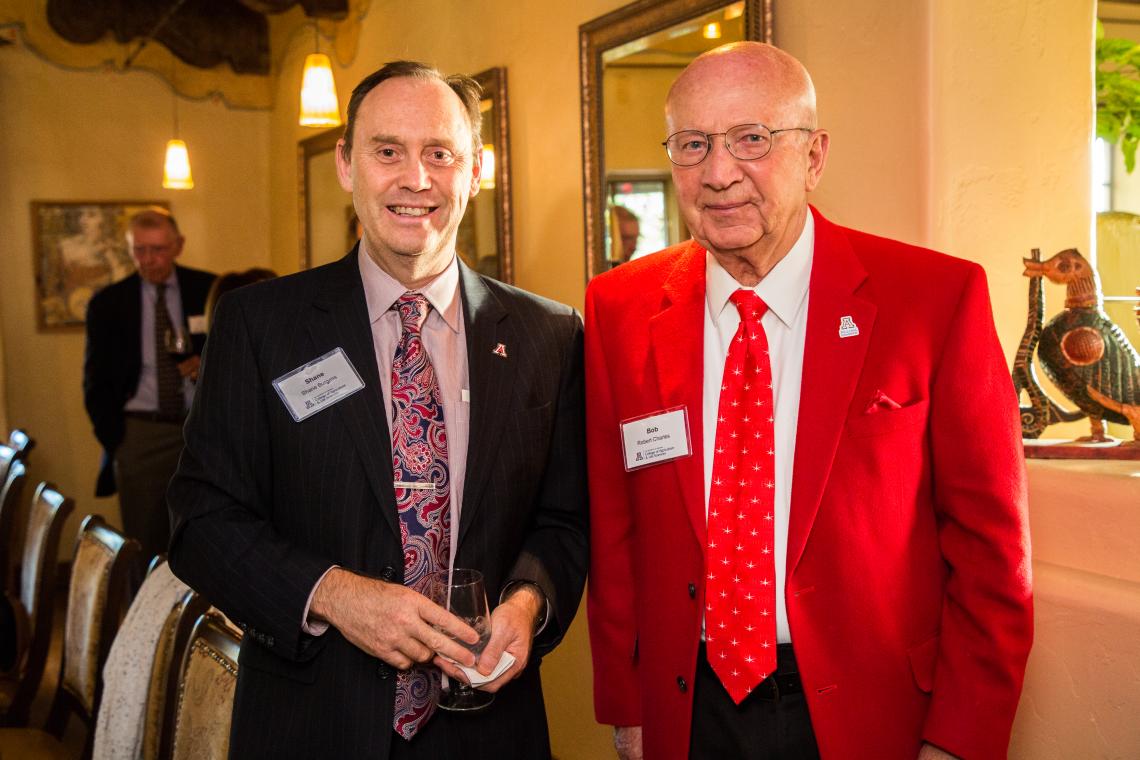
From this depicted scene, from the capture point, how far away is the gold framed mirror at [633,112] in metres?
3.02

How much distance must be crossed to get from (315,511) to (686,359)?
63cm

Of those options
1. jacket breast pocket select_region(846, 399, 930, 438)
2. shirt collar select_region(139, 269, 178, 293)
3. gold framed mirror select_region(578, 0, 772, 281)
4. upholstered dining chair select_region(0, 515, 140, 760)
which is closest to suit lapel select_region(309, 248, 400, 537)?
jacket breast pocket select_region(846, 399, 930, 438)

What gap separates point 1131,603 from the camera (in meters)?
1.69

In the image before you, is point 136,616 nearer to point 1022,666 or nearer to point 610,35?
point 1022,666

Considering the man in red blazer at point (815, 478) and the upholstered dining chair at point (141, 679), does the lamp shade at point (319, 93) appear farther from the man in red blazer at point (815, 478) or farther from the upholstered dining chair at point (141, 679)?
the man in red blazer at point (815, 478)

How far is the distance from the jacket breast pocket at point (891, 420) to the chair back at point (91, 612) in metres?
1.77

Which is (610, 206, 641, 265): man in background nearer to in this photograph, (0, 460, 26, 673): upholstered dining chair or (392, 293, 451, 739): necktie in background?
(392, 293, 451, 739): necktie in background

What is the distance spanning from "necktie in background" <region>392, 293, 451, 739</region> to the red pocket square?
67cm

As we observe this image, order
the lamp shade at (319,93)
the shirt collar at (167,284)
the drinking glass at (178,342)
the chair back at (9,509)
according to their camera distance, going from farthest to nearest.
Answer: the shirt collar at (167,284) → the drinking glass at (178,342) → the lamp shade at (319,93) → the chair back at (9,509)

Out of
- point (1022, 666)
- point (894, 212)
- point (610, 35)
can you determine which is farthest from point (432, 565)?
point (610, 35)

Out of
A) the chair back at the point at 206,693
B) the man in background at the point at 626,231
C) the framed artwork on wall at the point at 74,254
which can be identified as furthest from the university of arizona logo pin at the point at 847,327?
the framed artwork on wall at the point at 74,254

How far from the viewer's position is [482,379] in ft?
5.85

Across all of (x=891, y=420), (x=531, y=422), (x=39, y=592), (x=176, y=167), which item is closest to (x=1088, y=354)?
(x=891, y=420)

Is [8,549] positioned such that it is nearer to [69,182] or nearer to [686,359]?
[686,359]
